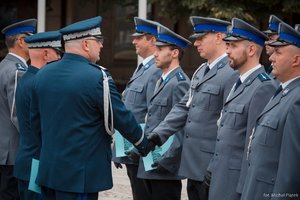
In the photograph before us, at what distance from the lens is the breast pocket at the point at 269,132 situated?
16.2ft

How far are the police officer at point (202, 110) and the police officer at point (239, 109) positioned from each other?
458 millimetres

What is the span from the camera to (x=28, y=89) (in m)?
6.17

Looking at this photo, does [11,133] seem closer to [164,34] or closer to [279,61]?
[164,34]

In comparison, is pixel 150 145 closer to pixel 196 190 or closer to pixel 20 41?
pixel 196 190

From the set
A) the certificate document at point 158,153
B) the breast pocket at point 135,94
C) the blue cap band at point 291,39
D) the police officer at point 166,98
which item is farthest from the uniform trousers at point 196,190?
the blue cap band at point 291,39

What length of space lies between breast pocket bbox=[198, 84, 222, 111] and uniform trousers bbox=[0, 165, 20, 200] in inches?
75.7

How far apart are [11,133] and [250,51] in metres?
2.48

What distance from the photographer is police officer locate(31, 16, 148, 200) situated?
5.34 meters

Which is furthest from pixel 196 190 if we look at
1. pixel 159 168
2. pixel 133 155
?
pixel 133 155

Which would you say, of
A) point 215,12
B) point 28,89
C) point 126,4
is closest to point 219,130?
point 28,89

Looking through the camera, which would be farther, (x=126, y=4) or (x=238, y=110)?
(x=126, y=4)

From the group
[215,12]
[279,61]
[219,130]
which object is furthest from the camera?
[215,12]

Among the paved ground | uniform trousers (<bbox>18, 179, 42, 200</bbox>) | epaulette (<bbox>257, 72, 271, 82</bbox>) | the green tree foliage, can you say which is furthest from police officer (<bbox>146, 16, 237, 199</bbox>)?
the green tree foliage

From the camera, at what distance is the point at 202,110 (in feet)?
21.0
